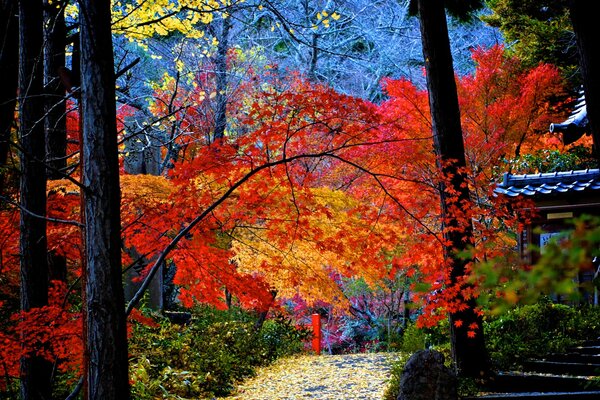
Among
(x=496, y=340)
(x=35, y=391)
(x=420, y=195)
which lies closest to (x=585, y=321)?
(x=496, y=340)

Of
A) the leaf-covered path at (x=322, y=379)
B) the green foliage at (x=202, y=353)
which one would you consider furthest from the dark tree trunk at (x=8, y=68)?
the leaf-covered path at (x=322, y=379)

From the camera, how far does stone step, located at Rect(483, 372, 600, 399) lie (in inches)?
336

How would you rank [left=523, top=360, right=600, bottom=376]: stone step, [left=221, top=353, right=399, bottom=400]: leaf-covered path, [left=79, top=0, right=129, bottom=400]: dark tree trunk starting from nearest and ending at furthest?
1. [left=79, top=0, right=129, bottom=400]: dark tree trunk
2. [left=523, top=360, right=600, bottom=376]: stone step
3. [left=221, top=353, right=399, bottom=400]: leaf-covered path

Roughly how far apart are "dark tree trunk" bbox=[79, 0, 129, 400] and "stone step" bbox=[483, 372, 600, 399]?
20.4 feet

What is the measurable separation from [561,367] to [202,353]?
23.1 ft

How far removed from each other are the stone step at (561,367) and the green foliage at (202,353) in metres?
5.48

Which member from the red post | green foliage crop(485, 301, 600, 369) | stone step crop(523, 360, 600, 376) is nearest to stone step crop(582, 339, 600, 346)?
green foliage crop(485, 301, 600, 369)

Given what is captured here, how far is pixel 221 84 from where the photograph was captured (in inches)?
680

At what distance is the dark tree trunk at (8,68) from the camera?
579 centimetres

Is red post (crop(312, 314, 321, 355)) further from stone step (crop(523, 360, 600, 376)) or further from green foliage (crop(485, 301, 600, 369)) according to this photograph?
stone step (crop(523, 360, 600, 376))

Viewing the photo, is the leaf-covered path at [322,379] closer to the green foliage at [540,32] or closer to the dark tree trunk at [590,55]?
the dark tree trunk at [590,55]

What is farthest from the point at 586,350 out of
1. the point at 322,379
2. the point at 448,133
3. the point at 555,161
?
the point at 555,161

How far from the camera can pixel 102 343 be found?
4141mm

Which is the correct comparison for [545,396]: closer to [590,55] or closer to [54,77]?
[590,55]
